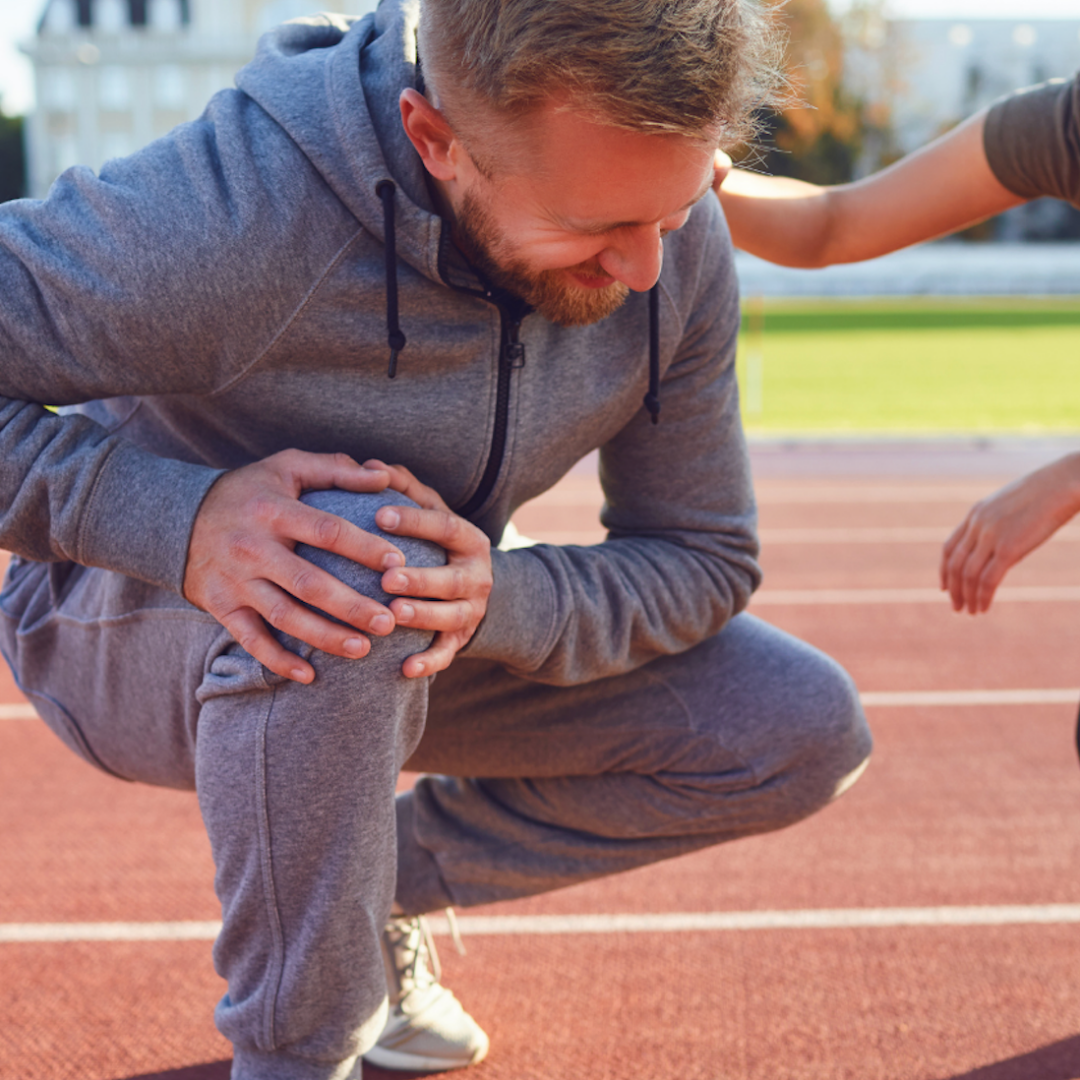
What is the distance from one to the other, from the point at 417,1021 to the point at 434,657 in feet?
2.55

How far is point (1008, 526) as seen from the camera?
205cm

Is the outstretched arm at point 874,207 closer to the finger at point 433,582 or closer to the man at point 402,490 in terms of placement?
Result: the man at point 402,490

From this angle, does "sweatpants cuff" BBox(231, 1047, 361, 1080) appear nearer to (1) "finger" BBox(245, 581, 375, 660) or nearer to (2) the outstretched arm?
(1) "finger" BBox(245, 581, 375, 660)

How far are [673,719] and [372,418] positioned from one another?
0.64m

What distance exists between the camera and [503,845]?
2.02 metres

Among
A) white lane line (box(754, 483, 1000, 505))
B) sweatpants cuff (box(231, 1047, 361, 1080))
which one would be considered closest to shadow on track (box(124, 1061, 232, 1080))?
sweatpants cuff (box(231, 1047, 361, 1080))

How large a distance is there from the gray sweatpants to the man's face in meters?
0.37

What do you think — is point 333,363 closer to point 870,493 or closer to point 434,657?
point 434,657

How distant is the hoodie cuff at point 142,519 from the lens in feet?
5.11

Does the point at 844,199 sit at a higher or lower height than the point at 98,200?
lower

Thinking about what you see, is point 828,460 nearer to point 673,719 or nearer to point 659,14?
point 673,719

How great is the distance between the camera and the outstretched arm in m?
2.30

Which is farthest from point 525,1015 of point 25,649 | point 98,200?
point 98,200

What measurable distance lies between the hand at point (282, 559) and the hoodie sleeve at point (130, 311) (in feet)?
0.14
